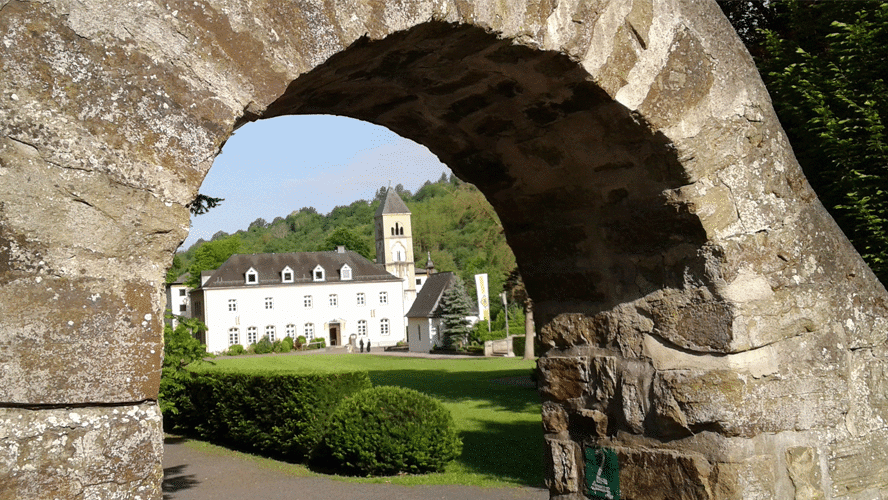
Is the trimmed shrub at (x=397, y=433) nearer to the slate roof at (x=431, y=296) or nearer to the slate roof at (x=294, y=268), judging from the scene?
the slate roof at (x=431, y=296)

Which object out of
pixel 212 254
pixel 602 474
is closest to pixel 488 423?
pixel 602 474

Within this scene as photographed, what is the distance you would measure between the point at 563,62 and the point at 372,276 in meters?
53.2

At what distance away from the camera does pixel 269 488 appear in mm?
10062

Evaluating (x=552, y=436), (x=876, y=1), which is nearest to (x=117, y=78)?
(x=552, y=436)

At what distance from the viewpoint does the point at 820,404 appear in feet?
10.1

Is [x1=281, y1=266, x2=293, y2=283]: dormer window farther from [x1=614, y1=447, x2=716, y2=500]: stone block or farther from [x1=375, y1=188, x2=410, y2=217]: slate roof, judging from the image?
[x1=614, y1=447, x2=716, y2=500]: stone block

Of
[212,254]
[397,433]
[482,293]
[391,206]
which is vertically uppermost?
[391,206]

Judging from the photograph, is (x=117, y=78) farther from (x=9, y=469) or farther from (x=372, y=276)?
(x=372, y=276)

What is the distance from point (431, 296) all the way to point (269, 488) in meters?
38.8

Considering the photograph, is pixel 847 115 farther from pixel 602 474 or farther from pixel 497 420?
pixel 497 420

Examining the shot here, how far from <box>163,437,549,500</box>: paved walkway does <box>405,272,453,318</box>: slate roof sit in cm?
3465

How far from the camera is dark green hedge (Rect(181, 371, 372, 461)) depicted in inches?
466

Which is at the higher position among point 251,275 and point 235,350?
point 251,275

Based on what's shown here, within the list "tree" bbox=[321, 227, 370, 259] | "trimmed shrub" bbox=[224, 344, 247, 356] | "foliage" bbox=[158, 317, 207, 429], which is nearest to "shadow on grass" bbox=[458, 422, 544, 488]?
"foliage" bbox=[158, 317, 207, 429]
